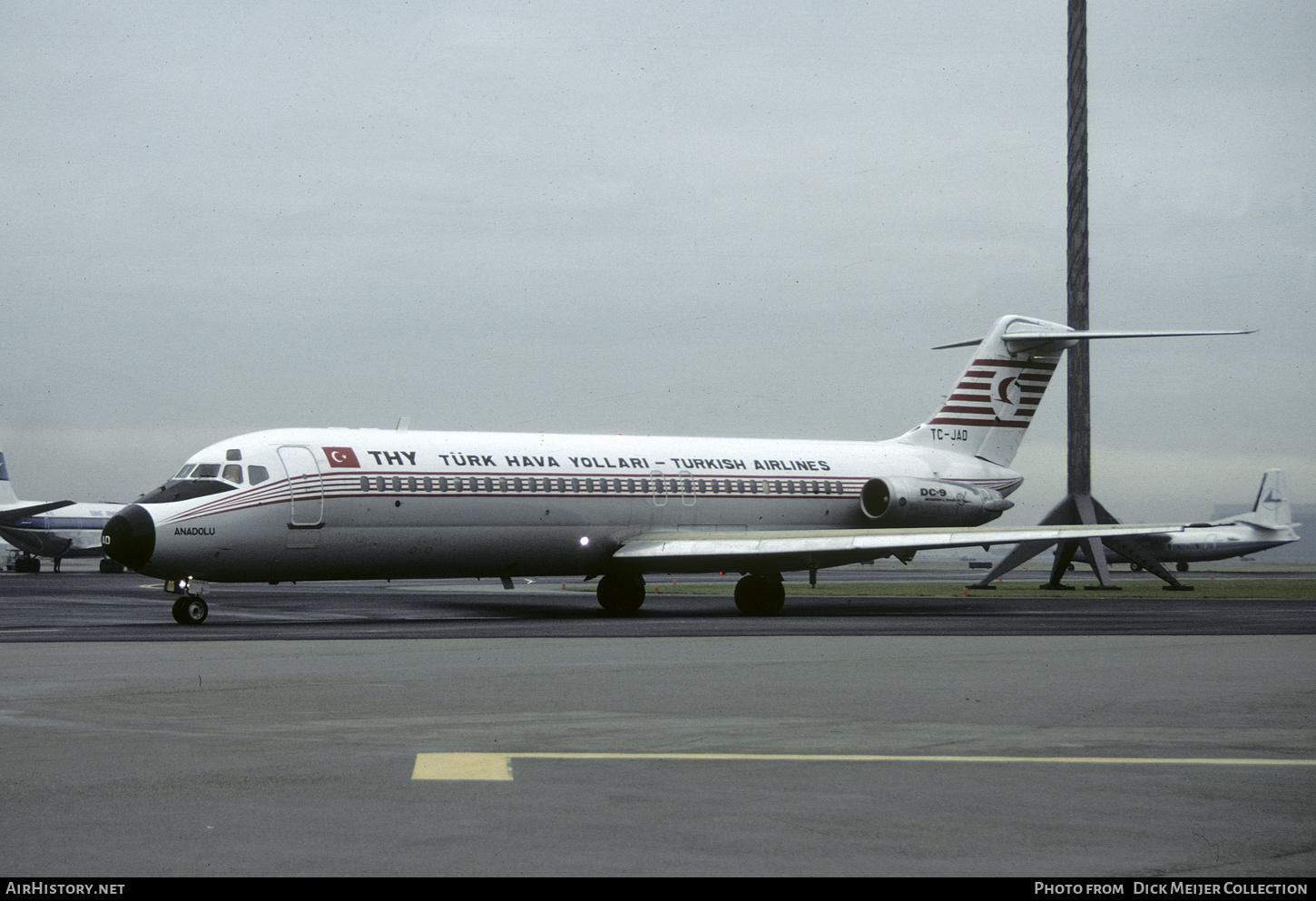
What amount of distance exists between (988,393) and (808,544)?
10.3 m

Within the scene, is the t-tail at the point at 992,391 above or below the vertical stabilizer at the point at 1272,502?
above

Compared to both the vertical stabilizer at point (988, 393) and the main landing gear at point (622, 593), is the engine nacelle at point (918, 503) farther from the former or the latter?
the main landing gear at point (622, 593)

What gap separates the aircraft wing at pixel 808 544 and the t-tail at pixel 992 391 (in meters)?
7.15

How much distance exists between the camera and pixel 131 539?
76.7ft

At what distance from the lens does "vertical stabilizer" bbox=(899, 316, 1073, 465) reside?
36.4 m

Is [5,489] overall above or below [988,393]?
below

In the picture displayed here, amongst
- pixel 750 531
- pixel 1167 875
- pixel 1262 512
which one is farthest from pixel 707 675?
pixel 1262 512

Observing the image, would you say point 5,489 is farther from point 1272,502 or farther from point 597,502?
point 1272,502

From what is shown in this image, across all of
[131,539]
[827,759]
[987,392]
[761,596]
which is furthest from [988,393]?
[827,759]

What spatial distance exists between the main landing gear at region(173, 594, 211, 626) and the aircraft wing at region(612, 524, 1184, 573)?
9.34 metres

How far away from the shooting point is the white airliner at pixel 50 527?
68688 mm

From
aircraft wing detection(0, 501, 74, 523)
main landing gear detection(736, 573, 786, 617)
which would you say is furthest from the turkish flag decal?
aircraft wing detection(0, 501, 74, 523)

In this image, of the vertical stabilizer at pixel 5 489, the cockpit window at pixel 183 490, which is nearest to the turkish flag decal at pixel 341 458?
the cockpit window at pixel 183 490

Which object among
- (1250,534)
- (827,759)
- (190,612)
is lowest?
(1250,534)
